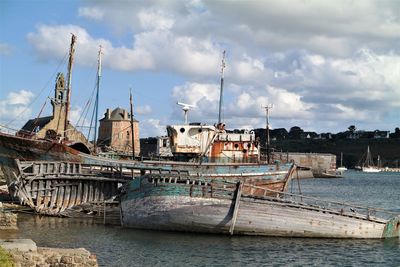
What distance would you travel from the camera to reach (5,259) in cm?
1321

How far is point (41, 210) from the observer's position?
107 ft

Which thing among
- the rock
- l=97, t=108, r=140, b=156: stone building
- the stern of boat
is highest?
l=97, t=108, r=140, b=156: stone building

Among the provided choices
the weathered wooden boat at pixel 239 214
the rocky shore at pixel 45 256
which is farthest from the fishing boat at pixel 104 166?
the rocky shore at pixel 45 256

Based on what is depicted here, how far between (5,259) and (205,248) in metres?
11.5

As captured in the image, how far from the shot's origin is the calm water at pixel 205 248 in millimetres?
21562

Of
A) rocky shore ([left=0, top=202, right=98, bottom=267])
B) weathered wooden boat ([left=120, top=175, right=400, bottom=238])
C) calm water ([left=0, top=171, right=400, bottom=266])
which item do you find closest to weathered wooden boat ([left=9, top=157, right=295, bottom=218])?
calm water ([left=0, top=171, right=400, bottom=266])

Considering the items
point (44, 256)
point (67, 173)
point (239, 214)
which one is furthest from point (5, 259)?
point (67, 173)

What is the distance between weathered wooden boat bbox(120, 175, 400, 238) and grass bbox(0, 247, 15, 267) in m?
12.9

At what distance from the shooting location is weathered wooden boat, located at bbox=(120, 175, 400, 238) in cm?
2605

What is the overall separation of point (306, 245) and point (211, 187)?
4.94 m

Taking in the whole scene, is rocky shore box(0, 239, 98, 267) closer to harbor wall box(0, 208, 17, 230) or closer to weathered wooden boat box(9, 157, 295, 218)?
harbor wall box(0, 208, 17, 230)

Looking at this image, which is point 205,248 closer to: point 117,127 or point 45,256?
point 45,256

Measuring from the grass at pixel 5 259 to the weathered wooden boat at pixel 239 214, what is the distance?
1292 centimetres

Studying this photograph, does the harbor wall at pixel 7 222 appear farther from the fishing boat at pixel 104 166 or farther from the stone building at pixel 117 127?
the stone building at pixel 117 127
